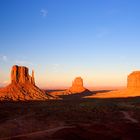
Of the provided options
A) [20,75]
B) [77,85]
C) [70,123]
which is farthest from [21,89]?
[70,123]

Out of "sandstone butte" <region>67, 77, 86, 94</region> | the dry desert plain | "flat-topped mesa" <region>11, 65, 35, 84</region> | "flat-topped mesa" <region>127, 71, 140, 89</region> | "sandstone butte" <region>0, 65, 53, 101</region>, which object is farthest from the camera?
"sandstone butte" <region>67, 77, 86, 94</region>

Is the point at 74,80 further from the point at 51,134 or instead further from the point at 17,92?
the point at 51,134

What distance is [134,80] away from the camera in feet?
519

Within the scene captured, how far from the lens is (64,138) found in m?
13.7

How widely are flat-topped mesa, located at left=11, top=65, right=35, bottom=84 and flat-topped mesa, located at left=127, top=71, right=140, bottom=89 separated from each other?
63.3m

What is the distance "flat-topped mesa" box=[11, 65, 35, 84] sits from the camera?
129 m

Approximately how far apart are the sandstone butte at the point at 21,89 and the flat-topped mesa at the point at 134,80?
63.0m

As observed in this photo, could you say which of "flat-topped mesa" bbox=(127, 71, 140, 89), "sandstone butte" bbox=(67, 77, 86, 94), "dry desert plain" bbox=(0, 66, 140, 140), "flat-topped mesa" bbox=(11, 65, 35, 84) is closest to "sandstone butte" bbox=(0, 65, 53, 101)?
"flat-topped mesa" bbox=(11, 65, 35, 84)

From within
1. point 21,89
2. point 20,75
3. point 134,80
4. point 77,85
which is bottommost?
point 21,89

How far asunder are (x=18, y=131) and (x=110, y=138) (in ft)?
53.5

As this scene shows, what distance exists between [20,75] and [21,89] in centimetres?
1271

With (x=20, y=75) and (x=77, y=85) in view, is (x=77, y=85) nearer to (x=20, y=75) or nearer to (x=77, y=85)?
(x=77, y=85)

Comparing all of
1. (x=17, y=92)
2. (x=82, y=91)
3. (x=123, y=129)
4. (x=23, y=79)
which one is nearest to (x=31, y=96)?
(x=17, y=92)

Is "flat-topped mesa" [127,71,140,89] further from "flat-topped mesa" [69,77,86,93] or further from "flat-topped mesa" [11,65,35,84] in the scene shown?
"flat-topped mesa" [11,65,35,84]
